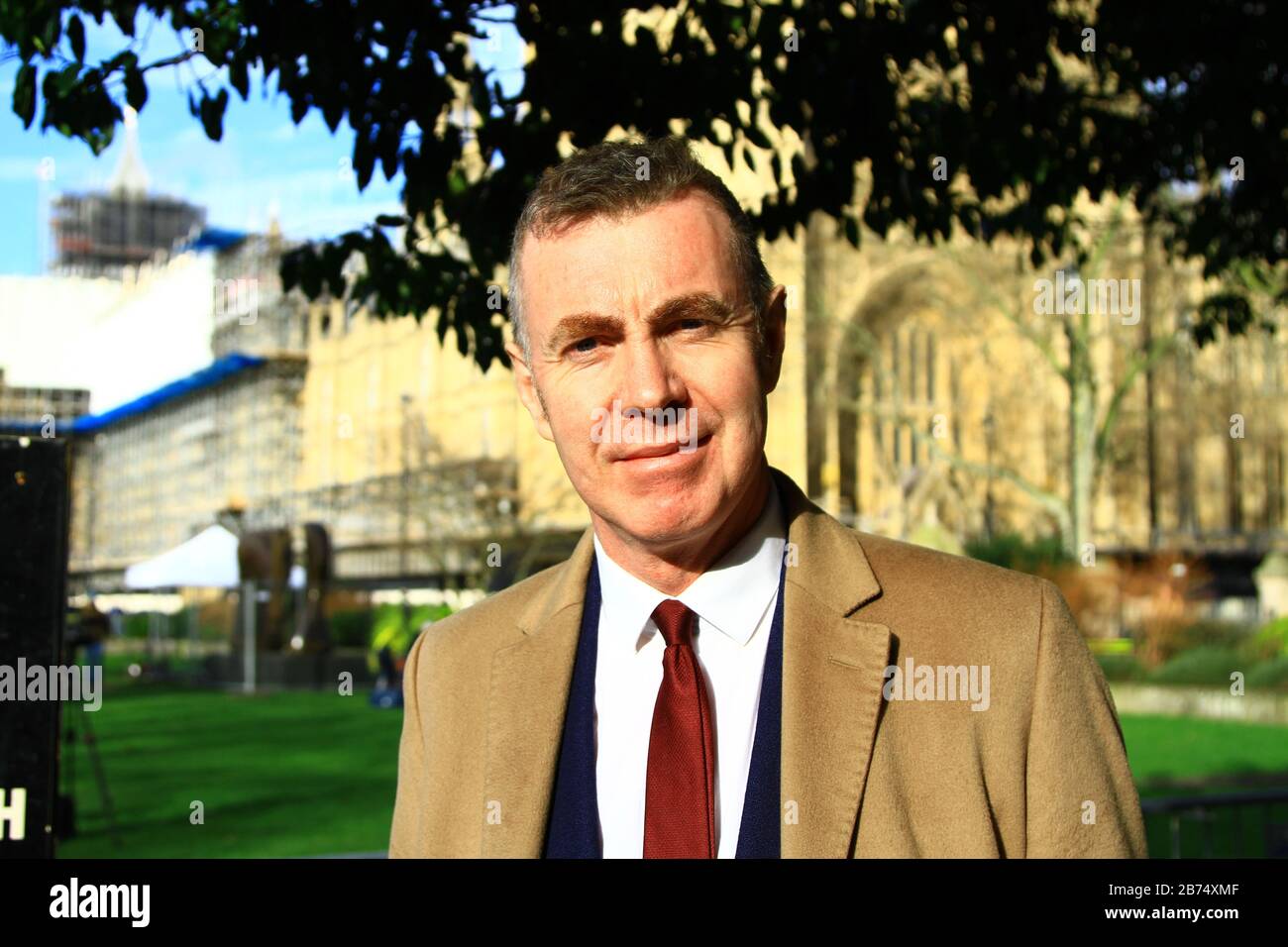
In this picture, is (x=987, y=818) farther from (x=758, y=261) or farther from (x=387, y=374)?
(x=387, y=374)

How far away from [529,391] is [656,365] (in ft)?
1.19

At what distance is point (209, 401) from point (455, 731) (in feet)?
240

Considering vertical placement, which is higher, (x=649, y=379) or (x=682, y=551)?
(x=649, y=379)

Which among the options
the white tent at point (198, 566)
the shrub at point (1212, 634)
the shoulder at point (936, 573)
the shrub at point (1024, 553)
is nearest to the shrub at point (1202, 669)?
the shrub at point (1212, 634)

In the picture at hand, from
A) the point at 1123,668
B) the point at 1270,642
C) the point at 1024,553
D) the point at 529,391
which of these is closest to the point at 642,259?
the point at 529,391

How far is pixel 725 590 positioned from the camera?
227 centimetres

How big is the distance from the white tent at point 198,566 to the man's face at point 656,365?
69.3ft

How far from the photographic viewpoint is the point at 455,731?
8.09 feet

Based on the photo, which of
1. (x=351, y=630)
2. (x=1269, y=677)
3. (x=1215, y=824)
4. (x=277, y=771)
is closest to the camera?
(x=1215, y=824)

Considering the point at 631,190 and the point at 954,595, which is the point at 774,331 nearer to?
the point at 631,190

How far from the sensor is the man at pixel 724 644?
6.89 ft

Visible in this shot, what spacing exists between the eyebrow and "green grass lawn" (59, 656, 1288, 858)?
8.23 m

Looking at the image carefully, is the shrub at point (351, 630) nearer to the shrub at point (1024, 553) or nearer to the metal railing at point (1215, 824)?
the shrub at point (1024, 553)

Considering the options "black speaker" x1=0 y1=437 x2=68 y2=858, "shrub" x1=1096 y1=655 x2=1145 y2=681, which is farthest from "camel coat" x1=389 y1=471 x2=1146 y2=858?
"shrub" x1=1096 y1=655 x2=1145 y2=681
